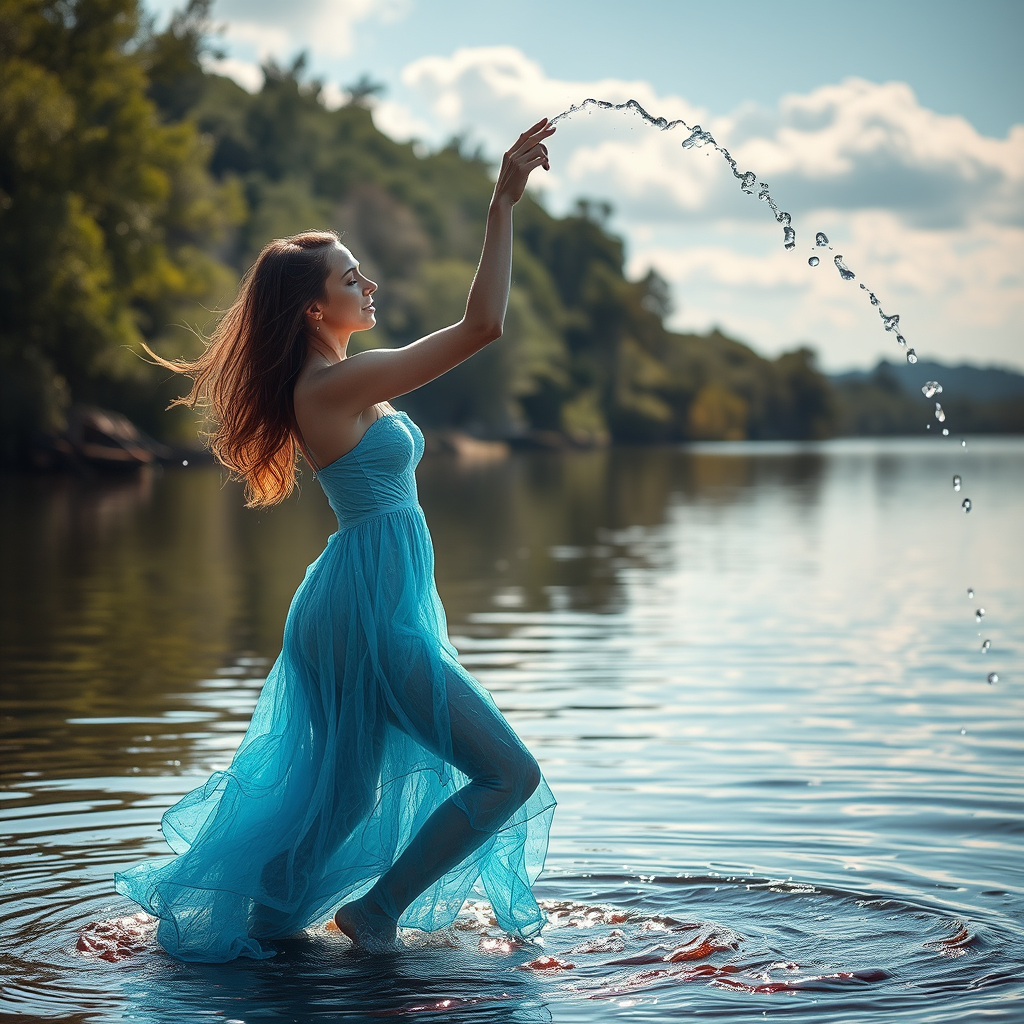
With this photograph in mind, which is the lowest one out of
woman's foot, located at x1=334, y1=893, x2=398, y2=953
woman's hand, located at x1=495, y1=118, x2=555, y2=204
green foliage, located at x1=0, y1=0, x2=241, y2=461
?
woman's foot, located at x1=334, y1=893, x2=398, y2=953

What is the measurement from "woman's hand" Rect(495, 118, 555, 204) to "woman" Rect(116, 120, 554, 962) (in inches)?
1.8

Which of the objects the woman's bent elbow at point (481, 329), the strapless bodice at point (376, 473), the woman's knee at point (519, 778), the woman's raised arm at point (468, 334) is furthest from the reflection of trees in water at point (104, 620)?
the woman's bent elbow at point (481, 329)

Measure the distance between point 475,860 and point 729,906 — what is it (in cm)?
91

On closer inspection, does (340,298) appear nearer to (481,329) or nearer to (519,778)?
(481,329)

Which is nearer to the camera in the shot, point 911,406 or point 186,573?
point 186,573

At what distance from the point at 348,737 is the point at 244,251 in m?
70.8

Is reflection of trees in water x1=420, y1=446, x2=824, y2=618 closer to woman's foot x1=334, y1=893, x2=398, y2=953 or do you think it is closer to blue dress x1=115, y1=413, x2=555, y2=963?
blue dress x1=115, y1=413, x2=555, y2=963

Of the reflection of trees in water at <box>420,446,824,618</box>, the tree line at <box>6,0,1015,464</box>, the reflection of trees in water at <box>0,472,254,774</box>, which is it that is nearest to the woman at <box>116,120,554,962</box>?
the reflection of trees in water at <box>0,472,254,774</box>

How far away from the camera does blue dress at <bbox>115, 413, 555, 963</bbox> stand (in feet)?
15.3

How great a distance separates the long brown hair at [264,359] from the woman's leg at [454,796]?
0.97 meters

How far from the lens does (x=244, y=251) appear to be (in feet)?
240

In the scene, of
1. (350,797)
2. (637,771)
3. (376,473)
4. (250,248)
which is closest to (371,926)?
(350,797)

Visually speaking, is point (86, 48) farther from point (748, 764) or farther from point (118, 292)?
point (748, 764)

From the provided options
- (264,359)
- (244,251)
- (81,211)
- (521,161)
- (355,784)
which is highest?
(244,251)
